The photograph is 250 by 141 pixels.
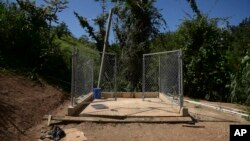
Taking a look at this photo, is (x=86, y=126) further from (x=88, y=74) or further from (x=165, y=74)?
(x=165, y=74)

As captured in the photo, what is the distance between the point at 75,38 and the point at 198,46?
1244cm

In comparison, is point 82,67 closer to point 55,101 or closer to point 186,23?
point 55,101

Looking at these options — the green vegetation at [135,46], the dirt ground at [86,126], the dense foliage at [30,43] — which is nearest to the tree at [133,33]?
the green vegetation at [135,46]

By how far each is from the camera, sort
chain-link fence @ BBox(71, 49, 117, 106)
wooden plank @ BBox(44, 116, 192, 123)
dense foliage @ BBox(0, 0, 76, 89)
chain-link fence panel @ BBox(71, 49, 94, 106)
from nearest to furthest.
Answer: wooden plank @ BBox(44, 116, 192, 123) < chain-link fence panel @ BBox(71, 49, 94, 106) < chain-link fence @ BBox(71, 49, 117, 106) < dense foliage @ BBox(0, 0, 76, 89)

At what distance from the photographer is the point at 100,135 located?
25.0 ft

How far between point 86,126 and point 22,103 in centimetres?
207

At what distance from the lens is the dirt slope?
7477 mm

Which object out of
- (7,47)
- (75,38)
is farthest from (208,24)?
(75,38)

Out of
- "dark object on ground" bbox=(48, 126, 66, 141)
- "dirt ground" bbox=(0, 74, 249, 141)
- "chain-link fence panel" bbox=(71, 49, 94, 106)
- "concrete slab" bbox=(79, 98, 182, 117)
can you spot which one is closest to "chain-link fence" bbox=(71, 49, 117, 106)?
"chain-link fence panel" bbox=(71, 49, 94, 106)

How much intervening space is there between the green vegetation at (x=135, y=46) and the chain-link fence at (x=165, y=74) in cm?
145

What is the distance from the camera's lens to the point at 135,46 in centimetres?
1598

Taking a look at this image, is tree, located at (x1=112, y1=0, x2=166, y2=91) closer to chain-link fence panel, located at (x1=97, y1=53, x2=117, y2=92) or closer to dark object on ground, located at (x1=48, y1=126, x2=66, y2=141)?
chain-link fence panel, located at (x1=97, y1=53, x2=117, y2=92)

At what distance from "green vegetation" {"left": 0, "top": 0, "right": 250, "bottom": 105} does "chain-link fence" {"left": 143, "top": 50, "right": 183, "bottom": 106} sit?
4.75 ft

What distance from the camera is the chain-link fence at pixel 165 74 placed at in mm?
9793
